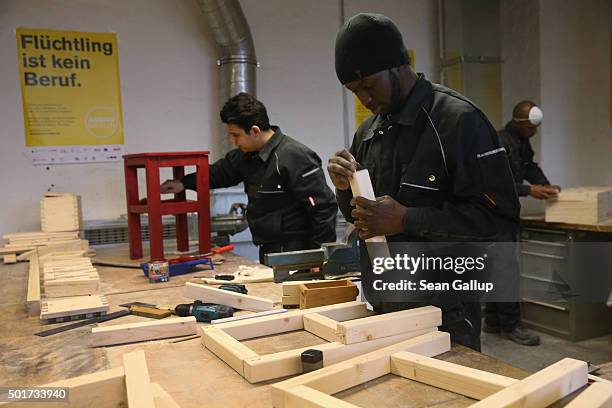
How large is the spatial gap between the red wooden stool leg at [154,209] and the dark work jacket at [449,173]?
57.8 inches

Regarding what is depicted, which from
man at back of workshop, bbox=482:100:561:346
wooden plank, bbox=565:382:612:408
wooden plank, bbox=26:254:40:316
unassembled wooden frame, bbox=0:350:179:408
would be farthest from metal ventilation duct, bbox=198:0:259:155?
wooden plank, bbox=565:382:612:408

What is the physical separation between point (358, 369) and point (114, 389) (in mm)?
474

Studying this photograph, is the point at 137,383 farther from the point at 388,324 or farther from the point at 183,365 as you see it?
the point at 388,324

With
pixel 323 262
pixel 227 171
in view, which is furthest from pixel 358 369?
pixel 227 171

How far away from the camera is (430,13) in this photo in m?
4.36

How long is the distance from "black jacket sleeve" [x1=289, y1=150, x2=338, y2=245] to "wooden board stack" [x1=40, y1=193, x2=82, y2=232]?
132cm

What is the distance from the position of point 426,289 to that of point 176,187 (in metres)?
1.78

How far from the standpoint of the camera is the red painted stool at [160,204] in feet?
8.57

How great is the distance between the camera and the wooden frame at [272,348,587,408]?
89 centimetres

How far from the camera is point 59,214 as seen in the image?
3039 mm

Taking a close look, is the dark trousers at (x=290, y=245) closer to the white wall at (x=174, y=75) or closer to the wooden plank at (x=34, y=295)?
the wooden plank at (x=34, y=295)

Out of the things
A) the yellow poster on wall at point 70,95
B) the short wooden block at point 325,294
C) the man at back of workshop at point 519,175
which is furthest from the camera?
the man at back of workshop at point 519,175

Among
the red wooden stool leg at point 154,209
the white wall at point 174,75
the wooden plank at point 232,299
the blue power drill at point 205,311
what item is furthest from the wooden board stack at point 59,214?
the blue power drill at point 205,311

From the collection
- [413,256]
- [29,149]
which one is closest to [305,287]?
[413,256]
